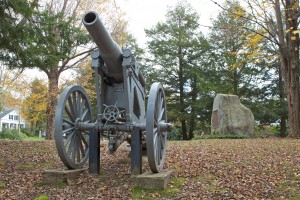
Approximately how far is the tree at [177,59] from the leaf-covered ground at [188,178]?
1630 cm

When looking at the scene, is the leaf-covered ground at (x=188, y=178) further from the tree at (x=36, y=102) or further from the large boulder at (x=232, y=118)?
the tree at (x=36, y=102)

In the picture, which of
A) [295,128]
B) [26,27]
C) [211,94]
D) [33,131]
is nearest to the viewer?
[26,27]

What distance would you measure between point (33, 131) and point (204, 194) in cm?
4262

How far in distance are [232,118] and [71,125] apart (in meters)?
12.3

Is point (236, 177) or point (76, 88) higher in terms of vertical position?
point (76, 88)

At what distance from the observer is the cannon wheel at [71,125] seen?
16.9ft

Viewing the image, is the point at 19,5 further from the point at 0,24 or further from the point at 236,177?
the point at 236,177

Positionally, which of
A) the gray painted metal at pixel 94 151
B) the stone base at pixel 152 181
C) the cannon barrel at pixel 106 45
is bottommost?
the stone base at pixel 152 181

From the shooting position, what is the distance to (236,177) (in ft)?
18.7

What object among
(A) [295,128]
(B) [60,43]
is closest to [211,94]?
(A) [295,128]

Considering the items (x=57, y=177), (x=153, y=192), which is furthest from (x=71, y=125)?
(x=153, y=192)

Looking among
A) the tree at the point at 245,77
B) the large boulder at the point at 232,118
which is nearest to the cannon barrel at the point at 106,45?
the large boulder at the point at 232,118

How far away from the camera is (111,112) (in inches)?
216

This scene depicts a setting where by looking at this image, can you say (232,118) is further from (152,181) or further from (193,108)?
(152,181)
